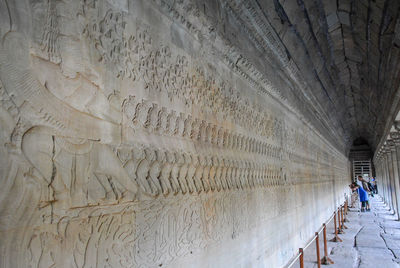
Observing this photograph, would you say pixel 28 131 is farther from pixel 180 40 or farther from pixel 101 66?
pixel 180 40

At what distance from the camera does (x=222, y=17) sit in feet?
15.7

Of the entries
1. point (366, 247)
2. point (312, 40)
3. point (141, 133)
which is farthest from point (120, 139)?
point (366, 247)

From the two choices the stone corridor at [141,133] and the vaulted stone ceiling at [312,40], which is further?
the vaulted stone ceiling at [312,40]

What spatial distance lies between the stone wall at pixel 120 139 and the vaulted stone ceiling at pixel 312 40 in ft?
2.90

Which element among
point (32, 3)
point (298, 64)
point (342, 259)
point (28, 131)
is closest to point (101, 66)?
point (32, 3)

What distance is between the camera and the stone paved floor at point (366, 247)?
318 inches

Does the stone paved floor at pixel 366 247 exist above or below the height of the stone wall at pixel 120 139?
below

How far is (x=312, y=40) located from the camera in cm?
916

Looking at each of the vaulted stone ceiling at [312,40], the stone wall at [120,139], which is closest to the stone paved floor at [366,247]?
the vaulted stone ceiling at [312,40]

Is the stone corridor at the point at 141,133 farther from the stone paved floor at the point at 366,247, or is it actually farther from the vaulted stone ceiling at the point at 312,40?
the stone paved floor at the point at 366,247

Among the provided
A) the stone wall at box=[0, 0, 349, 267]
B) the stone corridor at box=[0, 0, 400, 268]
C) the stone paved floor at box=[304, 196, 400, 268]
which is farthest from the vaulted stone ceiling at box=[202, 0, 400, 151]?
the stone paved floor at box=[304, 196, 400, 268]

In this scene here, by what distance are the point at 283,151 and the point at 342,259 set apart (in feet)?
11.3

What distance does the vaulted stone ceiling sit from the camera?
5.70 m

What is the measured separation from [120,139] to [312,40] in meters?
8.09
